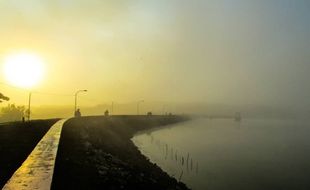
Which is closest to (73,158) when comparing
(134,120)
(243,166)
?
(243,166)

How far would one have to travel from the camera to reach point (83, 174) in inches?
1038

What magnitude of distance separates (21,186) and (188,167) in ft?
149

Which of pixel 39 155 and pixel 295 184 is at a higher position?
pixel 39 155

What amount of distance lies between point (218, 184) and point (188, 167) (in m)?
14.3

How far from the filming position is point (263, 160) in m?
74.2

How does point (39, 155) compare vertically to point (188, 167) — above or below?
above

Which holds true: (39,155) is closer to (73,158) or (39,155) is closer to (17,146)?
(73,158)

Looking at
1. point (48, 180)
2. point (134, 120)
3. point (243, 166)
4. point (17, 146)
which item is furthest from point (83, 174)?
point (134, 120)

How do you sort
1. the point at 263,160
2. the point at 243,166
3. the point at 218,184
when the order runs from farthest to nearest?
the point at 263,160 → the point at 243,166 → the point at 218,184

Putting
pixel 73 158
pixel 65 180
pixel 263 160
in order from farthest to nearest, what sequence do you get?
pixel 263 160
pixel 73 158
pixel 65 180

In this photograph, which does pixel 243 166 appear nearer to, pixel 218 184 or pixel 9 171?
pixel 218 184

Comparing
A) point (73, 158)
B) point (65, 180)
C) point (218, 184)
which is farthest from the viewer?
point (218, 184)

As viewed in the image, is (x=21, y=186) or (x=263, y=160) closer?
(x=21, y=186)

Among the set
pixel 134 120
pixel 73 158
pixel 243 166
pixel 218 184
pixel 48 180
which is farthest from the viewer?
pixel 134 120
